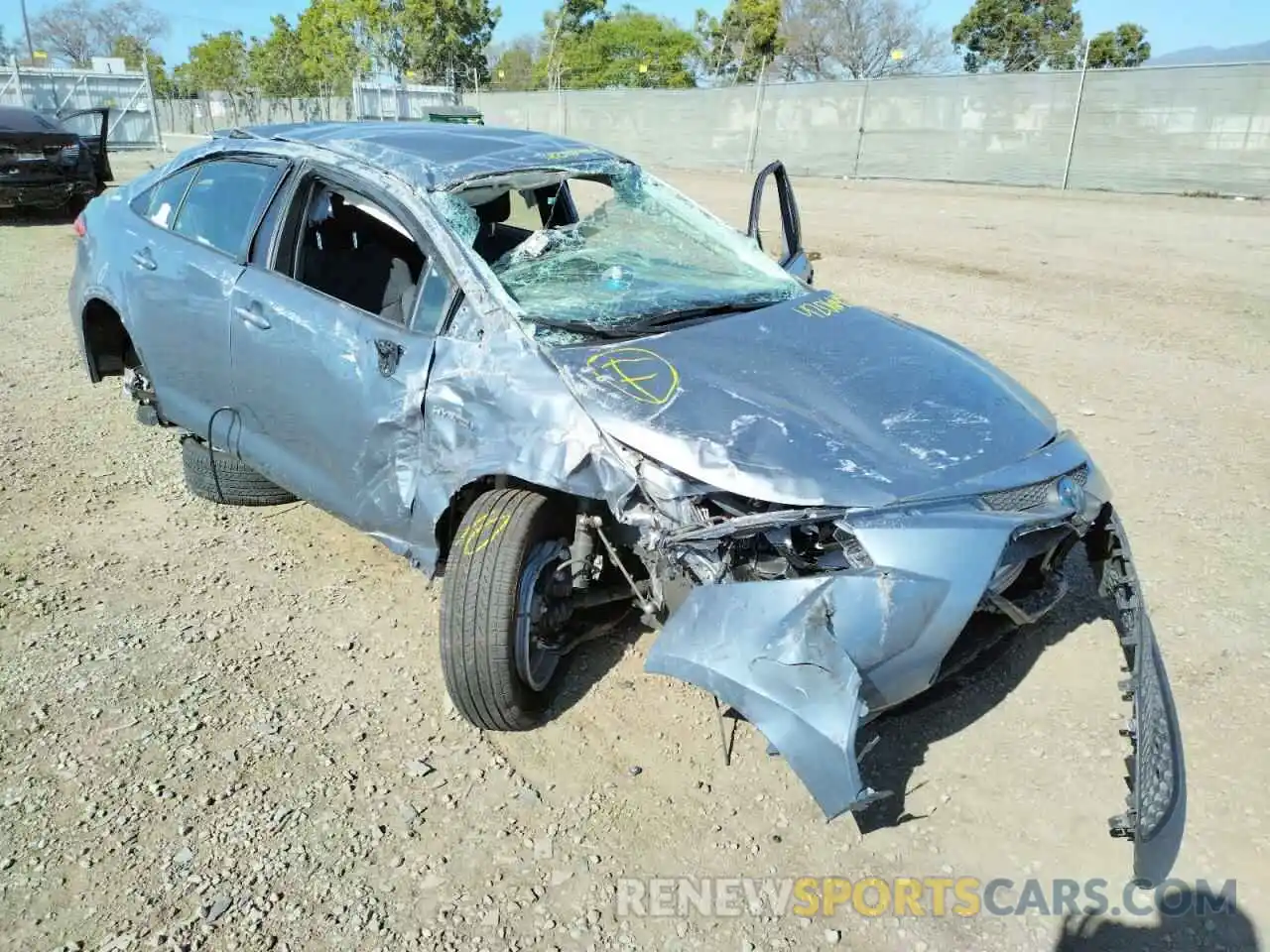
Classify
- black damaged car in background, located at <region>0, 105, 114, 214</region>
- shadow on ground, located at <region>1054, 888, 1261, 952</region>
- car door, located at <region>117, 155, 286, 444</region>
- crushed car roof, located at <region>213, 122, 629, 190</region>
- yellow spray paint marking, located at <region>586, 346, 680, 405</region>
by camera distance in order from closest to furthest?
shadow on ground, located at <region>1054, 888, 1261, 952</region>
yellow spray paint marking, located at <region>586, 346, 680, 405</region>
crushed car roof, located at <region>213, 122, 629, 190</region>
car door, located at <region>117, 155, 286, 444</region>
black damaged car in background, located at <region>0, 105, 114, 214</region>

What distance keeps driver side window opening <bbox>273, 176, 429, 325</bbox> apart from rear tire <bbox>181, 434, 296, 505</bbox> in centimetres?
101

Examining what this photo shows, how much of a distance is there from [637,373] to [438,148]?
1.39 metres

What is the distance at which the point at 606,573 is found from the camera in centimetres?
303

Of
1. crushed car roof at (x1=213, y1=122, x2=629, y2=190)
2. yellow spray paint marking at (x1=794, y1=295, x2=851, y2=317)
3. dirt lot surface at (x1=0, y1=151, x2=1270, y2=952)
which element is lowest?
dirt lot surface at (x1=0, y1=151, x2=1270, y2=952)

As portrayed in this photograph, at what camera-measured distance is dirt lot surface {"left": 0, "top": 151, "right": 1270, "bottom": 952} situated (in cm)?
229

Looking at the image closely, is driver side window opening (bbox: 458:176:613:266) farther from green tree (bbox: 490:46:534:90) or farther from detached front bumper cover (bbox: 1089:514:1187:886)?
green tree (bbox: 490:46:534:90)

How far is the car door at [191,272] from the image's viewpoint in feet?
11.8

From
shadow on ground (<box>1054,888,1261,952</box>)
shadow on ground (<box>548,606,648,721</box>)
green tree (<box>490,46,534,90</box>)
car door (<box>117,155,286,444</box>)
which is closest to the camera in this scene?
shadow on ground (<box>1054,888,1261,952</box>)

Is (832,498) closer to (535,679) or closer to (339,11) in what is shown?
(535,679)

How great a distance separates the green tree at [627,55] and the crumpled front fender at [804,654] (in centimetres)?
5671

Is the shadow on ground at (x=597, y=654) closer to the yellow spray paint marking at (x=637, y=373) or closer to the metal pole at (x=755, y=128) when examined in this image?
the yellow spray paint marking at (x=637, y=373)

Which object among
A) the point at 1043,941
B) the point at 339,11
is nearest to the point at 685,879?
the point at 1043,941

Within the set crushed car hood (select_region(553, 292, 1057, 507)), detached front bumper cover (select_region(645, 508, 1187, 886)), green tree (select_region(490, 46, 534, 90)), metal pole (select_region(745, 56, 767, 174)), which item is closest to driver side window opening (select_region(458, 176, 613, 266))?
crushed car hood (select_region(553, 292, 1057, 507))

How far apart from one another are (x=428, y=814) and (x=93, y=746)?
3.48ft
